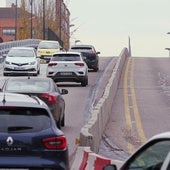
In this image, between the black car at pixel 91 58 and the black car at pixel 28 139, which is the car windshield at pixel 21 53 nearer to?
the black car at pixel 91 58

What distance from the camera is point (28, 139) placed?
407 inches

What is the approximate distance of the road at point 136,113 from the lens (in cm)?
2089

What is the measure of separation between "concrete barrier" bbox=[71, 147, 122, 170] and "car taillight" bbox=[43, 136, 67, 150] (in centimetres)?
115

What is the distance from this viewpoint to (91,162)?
41.5 feet

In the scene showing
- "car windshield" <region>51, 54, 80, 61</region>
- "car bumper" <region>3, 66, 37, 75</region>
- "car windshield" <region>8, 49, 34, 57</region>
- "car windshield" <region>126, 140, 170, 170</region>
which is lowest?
"car bumper" <region>3, 66, 37, 75</region>

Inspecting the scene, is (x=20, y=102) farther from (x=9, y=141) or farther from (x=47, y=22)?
(x=47, y=22)

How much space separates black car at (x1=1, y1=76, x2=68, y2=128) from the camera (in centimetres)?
2019

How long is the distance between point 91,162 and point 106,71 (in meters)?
37.8

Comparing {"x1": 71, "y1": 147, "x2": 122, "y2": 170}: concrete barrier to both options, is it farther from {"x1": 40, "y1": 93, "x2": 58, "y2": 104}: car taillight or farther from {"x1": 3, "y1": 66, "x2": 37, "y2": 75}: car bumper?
{"x1": 3, "y1": 66, "x2": 37, "y2": 75}: car bumper

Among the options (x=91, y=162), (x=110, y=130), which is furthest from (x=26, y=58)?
(x=91, y=162)

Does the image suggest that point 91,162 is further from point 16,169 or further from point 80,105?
point 80,105

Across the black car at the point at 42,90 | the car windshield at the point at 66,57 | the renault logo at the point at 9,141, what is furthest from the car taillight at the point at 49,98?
the car windshield at the point at 66,57

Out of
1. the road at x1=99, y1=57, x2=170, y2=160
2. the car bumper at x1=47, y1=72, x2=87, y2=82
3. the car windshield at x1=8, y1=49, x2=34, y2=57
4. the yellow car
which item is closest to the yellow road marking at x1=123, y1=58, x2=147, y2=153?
the road at x1=99, y1=57, x2=170, y2=160

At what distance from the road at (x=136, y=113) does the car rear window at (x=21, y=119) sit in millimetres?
7457
